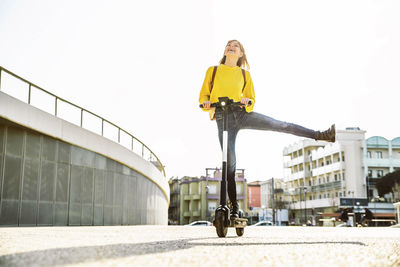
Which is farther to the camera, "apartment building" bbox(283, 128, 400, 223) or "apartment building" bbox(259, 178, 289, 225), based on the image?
"apartment building" bbox(259, 178, 289, 225)

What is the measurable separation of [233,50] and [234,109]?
0.87 metres

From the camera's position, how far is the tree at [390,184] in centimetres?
6000

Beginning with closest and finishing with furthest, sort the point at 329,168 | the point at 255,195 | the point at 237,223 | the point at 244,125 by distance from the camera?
the point at 237,223 → the point at 244,125 → the point at 329,168 → the point at 255,195

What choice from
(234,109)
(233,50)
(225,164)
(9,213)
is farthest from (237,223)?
(9,213)

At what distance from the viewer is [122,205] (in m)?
24.7

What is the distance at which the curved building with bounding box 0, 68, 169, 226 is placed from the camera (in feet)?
57.5

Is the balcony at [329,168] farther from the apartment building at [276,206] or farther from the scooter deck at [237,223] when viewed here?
the scooter deck at [237,223]

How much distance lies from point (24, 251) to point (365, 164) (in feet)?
223

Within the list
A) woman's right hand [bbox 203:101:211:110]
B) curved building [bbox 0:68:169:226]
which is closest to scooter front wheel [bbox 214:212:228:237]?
woman's right hand [bbox 203:101:211:110]

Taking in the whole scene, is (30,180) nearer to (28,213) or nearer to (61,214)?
(28,213)

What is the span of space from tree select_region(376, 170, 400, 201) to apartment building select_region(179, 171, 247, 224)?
23.0 m

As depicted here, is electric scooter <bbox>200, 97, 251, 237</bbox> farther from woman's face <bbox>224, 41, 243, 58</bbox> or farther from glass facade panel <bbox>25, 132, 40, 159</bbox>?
glass facade panel <bbox>25, 132, 40, 159</bbox>

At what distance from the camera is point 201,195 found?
270 feet

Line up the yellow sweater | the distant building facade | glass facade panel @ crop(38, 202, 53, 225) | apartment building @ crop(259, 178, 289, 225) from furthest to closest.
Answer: the distant building facade, apartment building @ crop(259, 178, 289, 225), glass facade panel @ crop(38, 202, 53, 225), the yellow sweater
